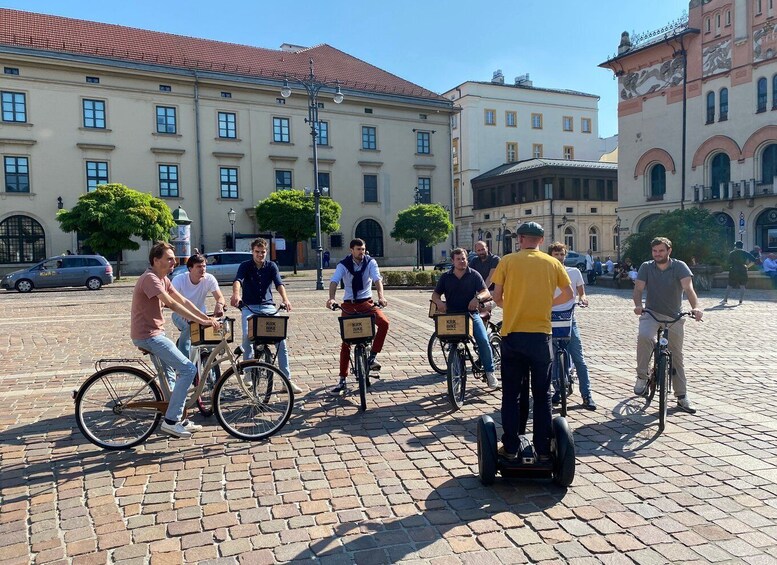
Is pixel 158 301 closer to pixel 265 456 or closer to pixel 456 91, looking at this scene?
pixel 265 456

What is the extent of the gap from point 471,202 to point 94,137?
3939 centimetres

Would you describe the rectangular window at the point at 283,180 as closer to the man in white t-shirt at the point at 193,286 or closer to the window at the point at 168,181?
the window at the point at 168,181

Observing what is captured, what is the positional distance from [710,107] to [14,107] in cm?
4384

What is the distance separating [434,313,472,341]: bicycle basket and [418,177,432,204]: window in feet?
153

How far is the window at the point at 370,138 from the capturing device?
50406mm

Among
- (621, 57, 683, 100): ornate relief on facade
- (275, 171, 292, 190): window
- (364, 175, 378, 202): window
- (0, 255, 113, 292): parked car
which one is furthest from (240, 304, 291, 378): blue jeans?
(364, 175, 378, 202): window

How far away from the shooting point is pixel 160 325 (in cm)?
539

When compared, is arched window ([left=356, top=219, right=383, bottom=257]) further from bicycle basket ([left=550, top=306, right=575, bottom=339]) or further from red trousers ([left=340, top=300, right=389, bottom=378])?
bicycle basket ([left=550, top=306, right=575, bottom=339])

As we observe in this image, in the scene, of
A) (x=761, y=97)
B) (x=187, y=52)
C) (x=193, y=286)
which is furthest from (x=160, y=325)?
(x=187, y=52)

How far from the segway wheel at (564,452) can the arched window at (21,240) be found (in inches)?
1670

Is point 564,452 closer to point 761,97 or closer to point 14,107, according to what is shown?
point 761,97

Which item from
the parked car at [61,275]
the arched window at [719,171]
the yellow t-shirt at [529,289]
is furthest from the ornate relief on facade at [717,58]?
the yellow t-shirt at [529,289]

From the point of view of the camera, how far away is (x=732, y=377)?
798 cm

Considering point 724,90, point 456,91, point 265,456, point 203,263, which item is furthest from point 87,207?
point 456,91
